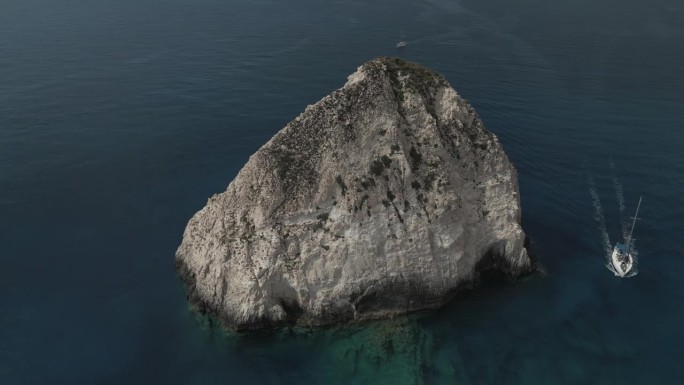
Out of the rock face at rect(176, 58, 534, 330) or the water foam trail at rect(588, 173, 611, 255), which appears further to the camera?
the water foam trail at rect(588, 173, 611, 255)

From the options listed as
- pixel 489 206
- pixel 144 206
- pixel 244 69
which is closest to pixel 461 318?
pixel 489 206

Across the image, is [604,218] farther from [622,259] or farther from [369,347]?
[369,347]

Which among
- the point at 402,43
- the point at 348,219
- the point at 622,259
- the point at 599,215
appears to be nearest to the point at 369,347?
the point at 348,219

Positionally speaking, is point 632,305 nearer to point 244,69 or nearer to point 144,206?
point 144,206

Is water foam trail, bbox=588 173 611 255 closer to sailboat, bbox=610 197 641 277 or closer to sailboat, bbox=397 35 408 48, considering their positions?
sailboat, bbox=610 197 641 277

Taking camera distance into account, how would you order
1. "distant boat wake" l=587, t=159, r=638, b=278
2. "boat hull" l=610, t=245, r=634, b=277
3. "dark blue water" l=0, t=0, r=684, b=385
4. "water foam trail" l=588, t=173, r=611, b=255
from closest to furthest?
"dark blue water" l=0, t=0, r=684, b=385
"boat hull" l=610, t=245, r=634, b=277
"distant boat wake" l=587, t=159, r=638, b=278
"water foam trail" l=588, t=173, r=611, b=255

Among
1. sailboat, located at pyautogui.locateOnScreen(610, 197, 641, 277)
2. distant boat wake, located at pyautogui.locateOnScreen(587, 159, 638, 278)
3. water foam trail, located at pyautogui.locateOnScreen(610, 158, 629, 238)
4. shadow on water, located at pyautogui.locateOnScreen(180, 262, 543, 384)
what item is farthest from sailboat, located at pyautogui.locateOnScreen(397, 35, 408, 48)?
shadow on water, located at pyautogui.locateOnScreen(180, 262, 543, 384)
